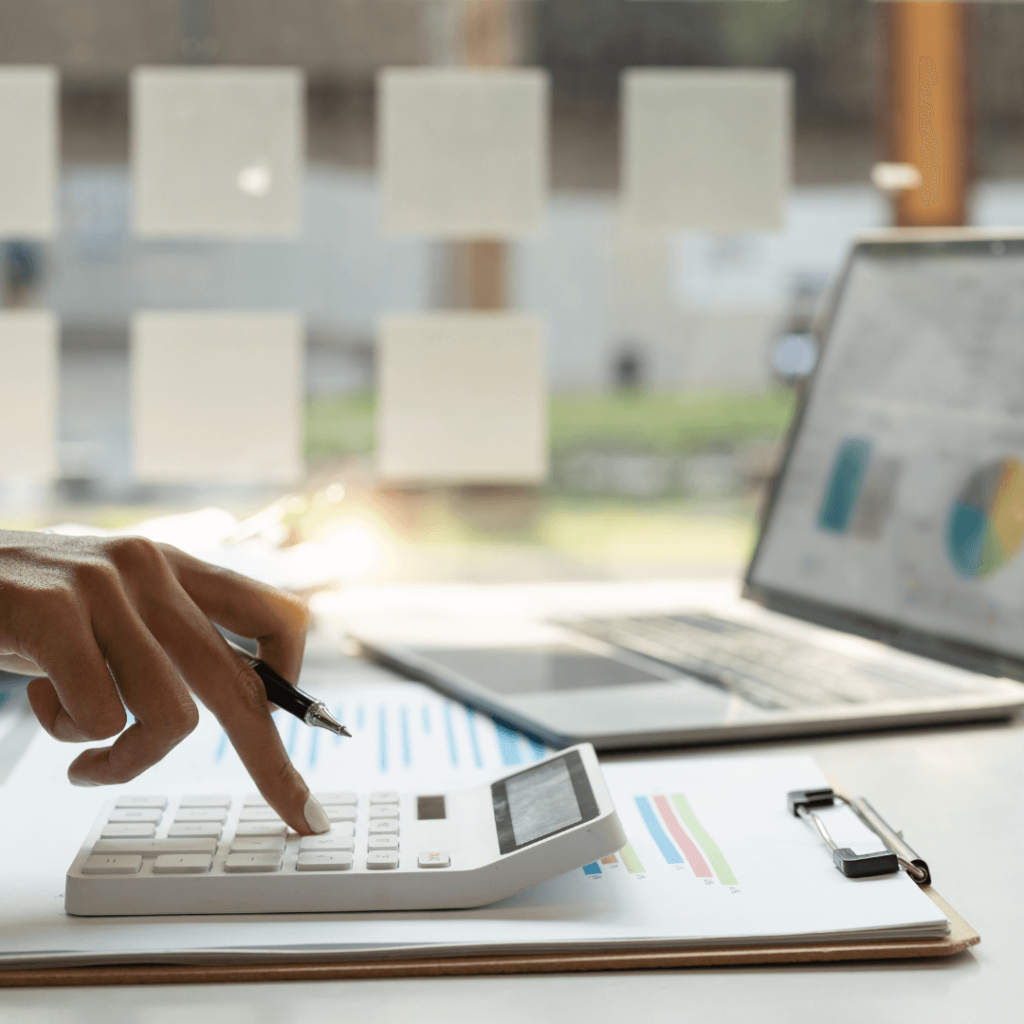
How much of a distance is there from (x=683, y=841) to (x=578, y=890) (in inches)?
3.4

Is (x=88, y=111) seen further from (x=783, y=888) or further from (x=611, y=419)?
(x=783, y=888)

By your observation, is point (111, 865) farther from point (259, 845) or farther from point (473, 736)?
point (473, 736)

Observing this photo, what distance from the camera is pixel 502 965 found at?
49cm

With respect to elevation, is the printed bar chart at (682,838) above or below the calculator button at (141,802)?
below

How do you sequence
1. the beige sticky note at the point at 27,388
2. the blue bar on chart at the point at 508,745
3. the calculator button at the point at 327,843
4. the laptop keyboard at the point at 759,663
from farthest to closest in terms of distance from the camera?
the beige sticky note at the point at 27,388 < the laptop keyboard at the point at 759,663 < the blue bar on chart at the point at 508,745 < the calculator button at the point at 327,843

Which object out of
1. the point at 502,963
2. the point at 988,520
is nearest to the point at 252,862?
the point at 502,963

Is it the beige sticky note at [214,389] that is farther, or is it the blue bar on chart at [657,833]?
the beige sticky note at [214,389]

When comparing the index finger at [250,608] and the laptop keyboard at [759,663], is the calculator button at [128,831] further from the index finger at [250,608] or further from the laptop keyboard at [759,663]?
the laptop keyboard at [759,663]

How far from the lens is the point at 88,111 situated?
1462mm

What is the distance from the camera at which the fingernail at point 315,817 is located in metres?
0.57

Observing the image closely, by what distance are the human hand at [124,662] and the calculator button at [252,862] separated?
0.03m

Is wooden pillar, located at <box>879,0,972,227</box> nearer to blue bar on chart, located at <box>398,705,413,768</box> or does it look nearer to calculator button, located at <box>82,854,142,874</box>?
blue bar on chart, located at <box>398,705,413,768</box>

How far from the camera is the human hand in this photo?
0.55 m

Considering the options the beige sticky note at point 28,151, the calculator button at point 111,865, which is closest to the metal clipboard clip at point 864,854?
the calculator button at point 111,865
